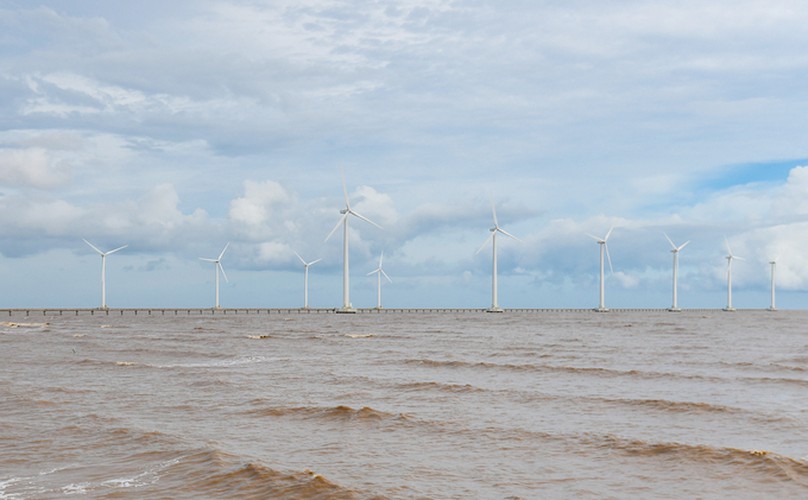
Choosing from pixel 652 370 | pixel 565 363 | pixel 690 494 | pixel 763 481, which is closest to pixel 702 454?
pixel 763 481

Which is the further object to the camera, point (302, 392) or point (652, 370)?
point (652, 370)

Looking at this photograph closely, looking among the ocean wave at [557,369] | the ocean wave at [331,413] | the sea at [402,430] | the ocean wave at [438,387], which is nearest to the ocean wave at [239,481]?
the sea at [402,430]

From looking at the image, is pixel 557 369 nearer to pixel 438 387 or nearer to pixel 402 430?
pixel 438 387

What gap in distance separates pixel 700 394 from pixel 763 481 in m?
13.6

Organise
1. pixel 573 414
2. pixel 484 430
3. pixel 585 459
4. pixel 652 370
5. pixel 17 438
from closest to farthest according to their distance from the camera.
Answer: pixel 585 459, pixel 17 438, pixel 484 430, pixel 573 414, pixel 652 370

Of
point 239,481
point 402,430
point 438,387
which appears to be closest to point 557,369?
point 438,387

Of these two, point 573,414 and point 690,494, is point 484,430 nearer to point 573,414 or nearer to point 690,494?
point 573,414

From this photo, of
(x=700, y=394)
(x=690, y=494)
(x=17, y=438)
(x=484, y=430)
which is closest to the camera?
(x=690, y=494)

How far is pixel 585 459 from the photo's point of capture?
1777cm

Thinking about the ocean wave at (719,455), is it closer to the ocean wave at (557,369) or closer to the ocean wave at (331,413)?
the ocean wave at (331,413)

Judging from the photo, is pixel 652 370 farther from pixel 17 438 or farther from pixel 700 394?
pixel 17 438

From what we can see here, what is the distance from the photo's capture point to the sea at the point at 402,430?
611 inches

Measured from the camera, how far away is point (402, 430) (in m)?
21.5

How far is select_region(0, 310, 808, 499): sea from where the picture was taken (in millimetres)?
15516
